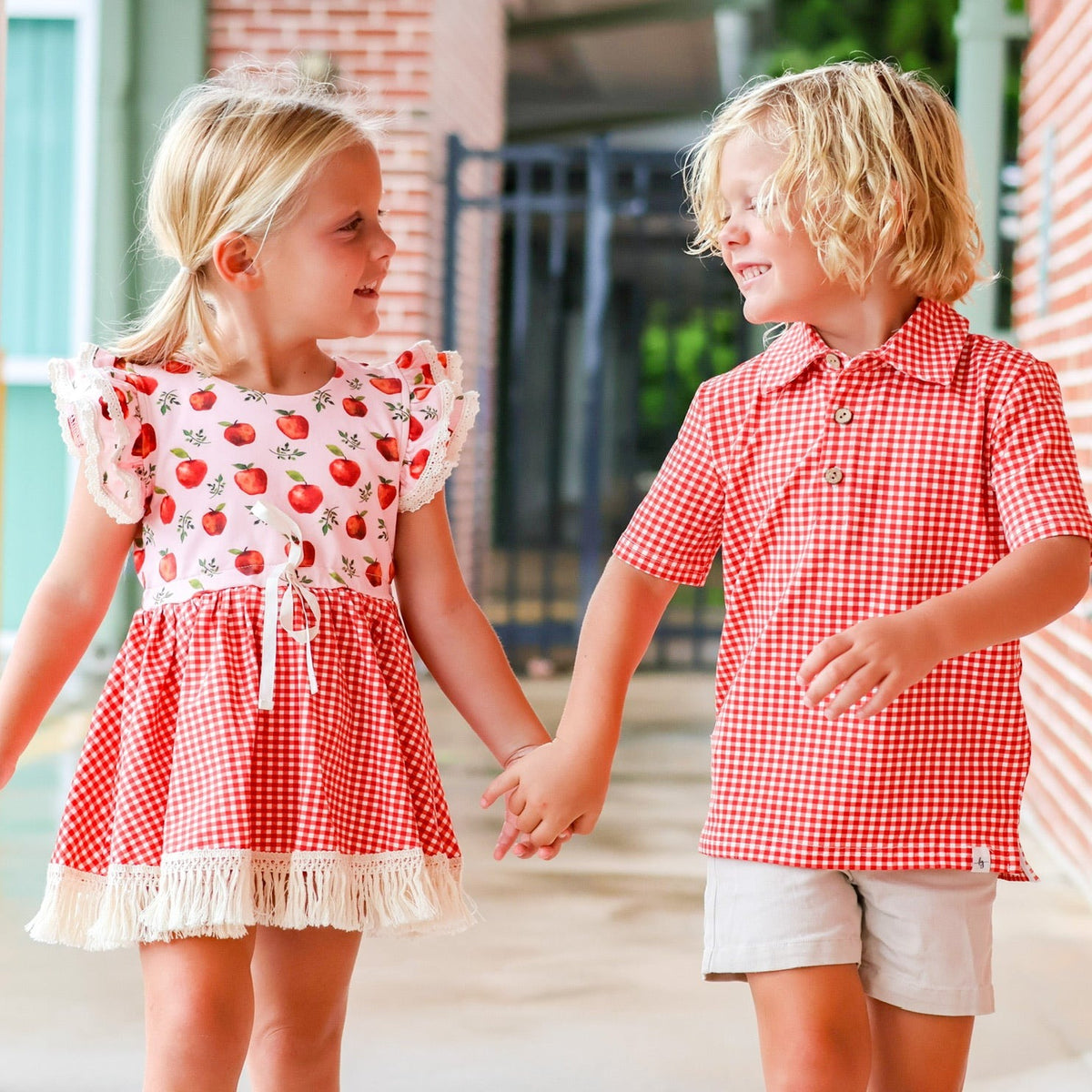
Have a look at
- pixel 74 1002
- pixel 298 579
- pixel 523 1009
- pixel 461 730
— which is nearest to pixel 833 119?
pixel 298 579

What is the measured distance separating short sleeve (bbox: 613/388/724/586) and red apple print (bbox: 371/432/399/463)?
30 cm

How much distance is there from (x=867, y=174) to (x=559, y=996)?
5.82 feet

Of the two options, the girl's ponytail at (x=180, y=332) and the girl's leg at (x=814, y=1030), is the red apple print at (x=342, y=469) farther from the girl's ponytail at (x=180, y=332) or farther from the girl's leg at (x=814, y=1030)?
the girl's leg at (x=814, y=1030)

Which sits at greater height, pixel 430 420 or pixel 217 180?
pixel 217 180

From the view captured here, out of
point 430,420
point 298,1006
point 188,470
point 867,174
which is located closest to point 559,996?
point 298,1006

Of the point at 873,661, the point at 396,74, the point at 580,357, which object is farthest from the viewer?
the point at 580,357

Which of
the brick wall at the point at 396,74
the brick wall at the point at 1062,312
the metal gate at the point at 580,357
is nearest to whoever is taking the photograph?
the brick wall at the point at 1062,312

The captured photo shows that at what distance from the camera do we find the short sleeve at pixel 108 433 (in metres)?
1.78

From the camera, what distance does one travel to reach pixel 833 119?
5.93ft

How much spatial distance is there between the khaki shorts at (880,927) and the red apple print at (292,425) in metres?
0.70

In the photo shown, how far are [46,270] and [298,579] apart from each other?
227 inches

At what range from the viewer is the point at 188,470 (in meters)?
1.83

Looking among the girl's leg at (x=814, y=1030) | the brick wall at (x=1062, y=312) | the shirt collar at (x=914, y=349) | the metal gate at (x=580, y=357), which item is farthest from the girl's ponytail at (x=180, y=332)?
the metal gate at (x=580, y=357)

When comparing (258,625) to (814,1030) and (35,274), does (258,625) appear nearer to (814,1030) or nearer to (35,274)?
(814,1030)
